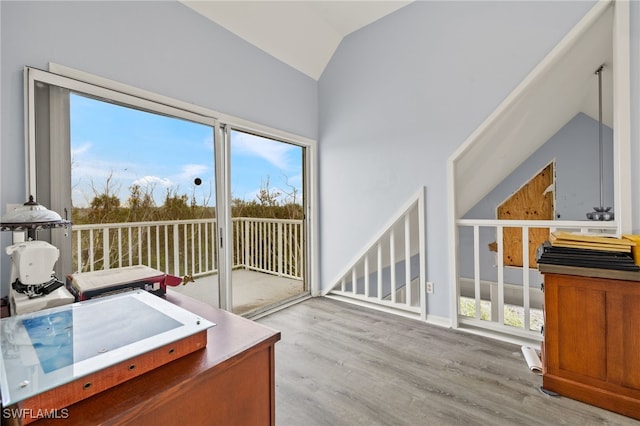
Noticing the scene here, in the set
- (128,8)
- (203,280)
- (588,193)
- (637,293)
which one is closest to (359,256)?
(203,280)

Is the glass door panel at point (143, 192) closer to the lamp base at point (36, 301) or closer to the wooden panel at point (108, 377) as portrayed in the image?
the lamp base at point (36, 301)

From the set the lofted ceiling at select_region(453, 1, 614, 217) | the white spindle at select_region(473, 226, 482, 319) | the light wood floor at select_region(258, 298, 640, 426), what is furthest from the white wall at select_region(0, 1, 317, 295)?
the white spindle at select_region(473, 226, 482, 319)

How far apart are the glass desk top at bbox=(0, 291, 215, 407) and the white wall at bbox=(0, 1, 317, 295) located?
970 millimetres

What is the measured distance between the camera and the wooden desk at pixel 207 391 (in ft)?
1.93

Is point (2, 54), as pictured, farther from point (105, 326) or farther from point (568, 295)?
point (568, 295)

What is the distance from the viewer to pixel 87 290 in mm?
1107

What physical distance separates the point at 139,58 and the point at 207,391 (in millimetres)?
2115

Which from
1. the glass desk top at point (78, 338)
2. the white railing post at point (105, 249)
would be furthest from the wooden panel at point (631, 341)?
the white railing post at point (105, 249)

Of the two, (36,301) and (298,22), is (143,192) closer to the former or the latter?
(36,301)

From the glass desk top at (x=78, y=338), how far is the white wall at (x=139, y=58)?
97cm

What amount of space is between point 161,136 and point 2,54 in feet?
2.68

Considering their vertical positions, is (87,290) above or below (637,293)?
above

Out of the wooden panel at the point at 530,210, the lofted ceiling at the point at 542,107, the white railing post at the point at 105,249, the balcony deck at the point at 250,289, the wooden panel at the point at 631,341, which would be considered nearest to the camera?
the wooden panel at the point at 631,341

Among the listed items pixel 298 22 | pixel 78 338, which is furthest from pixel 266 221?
pixel 78 338
